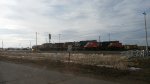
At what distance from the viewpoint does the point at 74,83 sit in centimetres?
1254

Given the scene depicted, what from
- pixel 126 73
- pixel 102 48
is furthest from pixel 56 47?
pixel 126 73

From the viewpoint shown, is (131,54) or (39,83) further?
(131,54)

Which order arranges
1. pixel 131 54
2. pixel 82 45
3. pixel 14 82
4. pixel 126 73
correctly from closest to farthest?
pixel 14 82
pixel 126 73
pixel 131 54
pixel 82 45

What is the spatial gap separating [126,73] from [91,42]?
2315 inches

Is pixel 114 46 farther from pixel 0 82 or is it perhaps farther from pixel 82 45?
pixel 0 82

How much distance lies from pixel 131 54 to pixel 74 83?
19.8 m

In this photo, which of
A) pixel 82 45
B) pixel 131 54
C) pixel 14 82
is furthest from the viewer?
pixel 82 45

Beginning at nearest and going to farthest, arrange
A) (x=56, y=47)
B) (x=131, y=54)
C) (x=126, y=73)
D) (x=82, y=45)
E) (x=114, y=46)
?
1. (x=126, y=73)
2. (x=131, y=54)
3. (x=114, y=46)
4. (x=82, y=45)
5. (x=56, y=47)

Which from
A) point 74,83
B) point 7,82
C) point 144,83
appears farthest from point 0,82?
point 144,83

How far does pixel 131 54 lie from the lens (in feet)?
101

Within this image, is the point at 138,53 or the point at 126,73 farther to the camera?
the point at 138,53

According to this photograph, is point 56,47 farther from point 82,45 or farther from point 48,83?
point 48,83

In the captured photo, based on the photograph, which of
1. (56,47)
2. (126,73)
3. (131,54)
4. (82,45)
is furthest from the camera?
(56,47)

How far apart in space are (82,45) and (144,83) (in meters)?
66.2
